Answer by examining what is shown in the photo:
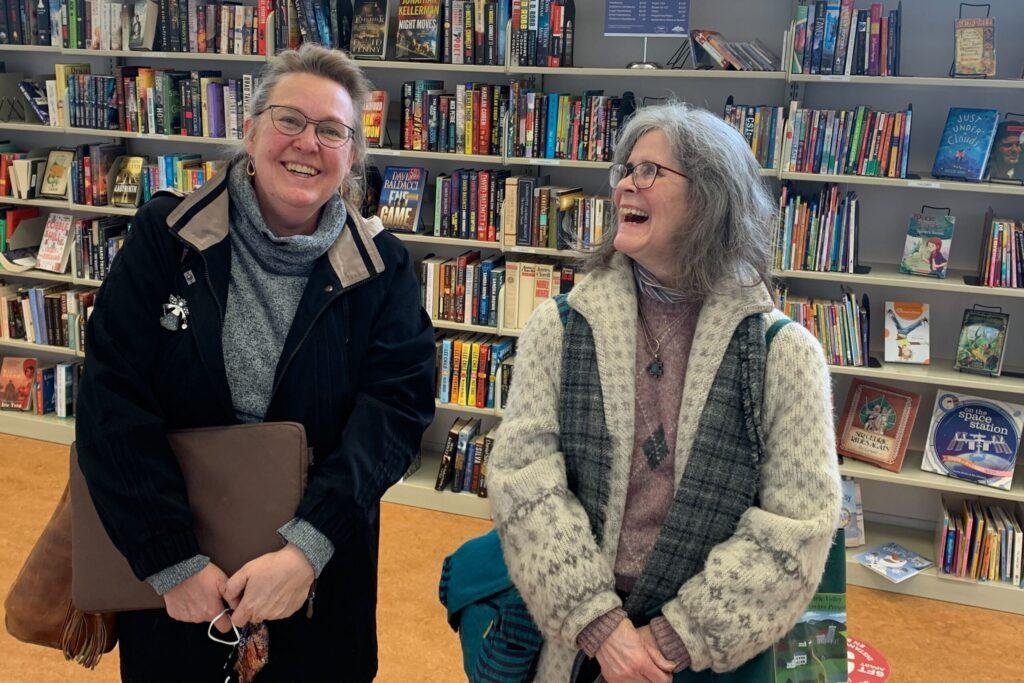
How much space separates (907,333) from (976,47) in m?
1.00

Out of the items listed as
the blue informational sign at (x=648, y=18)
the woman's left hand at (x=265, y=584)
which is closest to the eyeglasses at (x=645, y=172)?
the woman's left hand at (x=265, y=584)

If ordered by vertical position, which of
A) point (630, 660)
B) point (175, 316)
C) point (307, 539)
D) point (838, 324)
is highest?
point (175, 316)

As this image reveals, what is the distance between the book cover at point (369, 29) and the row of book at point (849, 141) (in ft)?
5.24

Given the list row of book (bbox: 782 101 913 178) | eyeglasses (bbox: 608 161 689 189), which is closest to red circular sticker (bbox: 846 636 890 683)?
eyeglasses (bbox: 608 161 689 189)

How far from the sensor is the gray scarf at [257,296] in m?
1.48

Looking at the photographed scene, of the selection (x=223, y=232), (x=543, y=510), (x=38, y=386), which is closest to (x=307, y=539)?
(x=543, y=510)

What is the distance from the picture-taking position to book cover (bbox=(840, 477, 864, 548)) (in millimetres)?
3369

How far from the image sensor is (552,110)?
3.40 m

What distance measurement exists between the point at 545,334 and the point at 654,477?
287 mm

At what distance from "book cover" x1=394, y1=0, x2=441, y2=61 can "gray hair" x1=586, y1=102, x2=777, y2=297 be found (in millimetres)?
2196

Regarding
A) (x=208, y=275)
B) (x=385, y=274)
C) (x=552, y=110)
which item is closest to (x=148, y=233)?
(x=208, y=275)

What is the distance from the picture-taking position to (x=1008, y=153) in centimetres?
301

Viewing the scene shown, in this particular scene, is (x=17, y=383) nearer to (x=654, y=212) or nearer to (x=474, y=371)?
(x=474, y=371)

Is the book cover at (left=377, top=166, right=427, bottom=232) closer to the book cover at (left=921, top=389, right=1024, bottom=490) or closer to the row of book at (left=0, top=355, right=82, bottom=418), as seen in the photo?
Result: the row of book at (left=0, top=355, right=82, bottom=418)
